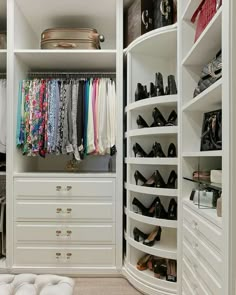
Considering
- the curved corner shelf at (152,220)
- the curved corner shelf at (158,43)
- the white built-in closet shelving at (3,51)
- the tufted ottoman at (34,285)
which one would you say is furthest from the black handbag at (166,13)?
the tufted ottoman at (34,285)

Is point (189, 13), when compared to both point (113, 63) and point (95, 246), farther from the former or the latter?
point (95, 246)

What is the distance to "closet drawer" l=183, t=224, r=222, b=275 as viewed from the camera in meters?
1.12

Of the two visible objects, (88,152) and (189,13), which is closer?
(189,13)

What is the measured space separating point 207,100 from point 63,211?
57.6 inches

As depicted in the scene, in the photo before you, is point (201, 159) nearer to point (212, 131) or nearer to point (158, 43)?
point (212, 131)

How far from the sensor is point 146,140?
7.50ft

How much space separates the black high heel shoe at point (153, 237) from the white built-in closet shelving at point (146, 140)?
0.03 m

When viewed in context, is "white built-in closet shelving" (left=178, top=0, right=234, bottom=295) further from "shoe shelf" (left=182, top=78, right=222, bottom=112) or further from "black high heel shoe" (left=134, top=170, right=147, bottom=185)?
"black high heel shoe" (left=134, top=170, right=147, bottom=185)

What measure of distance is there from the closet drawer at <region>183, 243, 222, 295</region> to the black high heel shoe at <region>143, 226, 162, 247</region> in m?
0.44

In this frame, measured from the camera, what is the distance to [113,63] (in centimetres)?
260

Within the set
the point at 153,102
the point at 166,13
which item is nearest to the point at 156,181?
the point at 153,102

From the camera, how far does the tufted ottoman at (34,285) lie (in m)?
1.25

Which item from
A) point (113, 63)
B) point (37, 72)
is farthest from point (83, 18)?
point (37, 72)

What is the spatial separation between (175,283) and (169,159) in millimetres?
837
